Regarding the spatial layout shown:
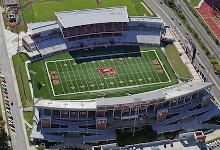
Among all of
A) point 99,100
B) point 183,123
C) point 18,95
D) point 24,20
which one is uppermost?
point 24,20

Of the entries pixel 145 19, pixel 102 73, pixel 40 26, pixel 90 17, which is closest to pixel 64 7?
pixel 40 26

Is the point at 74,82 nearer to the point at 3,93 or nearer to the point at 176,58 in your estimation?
the point at 3,93

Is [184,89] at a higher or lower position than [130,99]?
higher

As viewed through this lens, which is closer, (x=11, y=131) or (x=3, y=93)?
(x=11, y=131)

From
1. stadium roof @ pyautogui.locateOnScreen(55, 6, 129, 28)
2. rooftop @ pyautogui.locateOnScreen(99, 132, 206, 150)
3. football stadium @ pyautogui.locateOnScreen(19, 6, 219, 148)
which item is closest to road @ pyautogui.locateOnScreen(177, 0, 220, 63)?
football stadium @ pyautogui.locateOnScreen(19, 6, 219, 148)

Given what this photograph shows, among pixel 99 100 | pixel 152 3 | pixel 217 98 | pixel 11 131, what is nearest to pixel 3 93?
pixel 11 131

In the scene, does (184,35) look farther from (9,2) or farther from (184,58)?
(9,2)

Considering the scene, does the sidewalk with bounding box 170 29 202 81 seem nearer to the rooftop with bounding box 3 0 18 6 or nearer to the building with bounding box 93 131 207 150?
the building with bounding box 93 131 207 150
